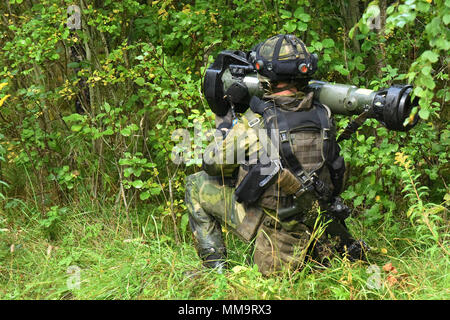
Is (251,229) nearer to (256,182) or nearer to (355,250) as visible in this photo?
(256,182)

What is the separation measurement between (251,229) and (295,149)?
0.62 m

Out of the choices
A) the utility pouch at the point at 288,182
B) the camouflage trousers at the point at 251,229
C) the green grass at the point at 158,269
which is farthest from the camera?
the camouflage trousers at the point at 251,229

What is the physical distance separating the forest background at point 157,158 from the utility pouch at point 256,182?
0.42m

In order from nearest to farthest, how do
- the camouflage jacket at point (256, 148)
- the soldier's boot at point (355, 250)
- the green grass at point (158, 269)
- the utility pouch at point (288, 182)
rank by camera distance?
the green grass at point (158, 269) < the utility pouch at point (288, 182) < the camouflage jacket at point (256, 148) < the soldier's boot at point (355, 250)

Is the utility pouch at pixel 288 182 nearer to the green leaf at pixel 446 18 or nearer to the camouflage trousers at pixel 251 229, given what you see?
the camouflage trousers at pixel 251 229

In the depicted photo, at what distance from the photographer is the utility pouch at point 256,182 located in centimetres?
299

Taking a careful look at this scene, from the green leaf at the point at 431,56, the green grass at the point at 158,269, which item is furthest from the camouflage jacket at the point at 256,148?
the green leaf at the point at 431,56

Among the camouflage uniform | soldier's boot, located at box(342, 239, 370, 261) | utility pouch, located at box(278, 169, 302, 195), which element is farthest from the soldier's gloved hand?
utility pouch, located at box(278, 169, 302, 195)

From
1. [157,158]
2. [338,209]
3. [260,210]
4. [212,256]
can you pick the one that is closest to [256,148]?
[260,210]

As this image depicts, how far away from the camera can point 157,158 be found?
5.07 m

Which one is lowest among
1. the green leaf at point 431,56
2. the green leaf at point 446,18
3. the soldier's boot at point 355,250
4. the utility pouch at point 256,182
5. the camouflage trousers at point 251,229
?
the soldier's boot at point 355,250

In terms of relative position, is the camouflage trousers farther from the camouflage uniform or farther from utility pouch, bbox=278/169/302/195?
utility pouch, bbox=278/169/302/195

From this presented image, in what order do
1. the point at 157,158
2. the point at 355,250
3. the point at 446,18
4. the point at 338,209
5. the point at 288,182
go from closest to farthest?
the point at 446,18
the point at 288,182
the point at 338,209
the point at 355,250
the point at 157,158
